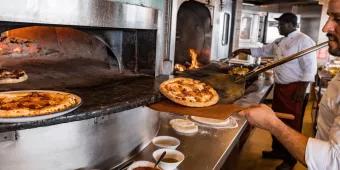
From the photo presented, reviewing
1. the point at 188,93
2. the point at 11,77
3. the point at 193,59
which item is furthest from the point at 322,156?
the point at 193,59

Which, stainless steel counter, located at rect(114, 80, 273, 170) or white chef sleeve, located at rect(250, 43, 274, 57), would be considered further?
white chef sleeve, located at rect(250, 43, 274, 57)

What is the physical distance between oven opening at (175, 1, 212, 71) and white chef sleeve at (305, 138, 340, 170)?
349 cm

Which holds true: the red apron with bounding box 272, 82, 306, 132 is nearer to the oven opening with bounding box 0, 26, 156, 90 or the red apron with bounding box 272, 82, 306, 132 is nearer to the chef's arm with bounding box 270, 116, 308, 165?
the oven opening with bounding box 0, 26, 156, 90

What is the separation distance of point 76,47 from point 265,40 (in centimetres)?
559

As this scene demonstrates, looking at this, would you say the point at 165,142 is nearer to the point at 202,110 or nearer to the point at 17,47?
the point at 202,110

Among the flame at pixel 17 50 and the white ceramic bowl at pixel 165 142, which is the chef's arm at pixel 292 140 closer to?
the white ceramic bowl at pixel 165 142

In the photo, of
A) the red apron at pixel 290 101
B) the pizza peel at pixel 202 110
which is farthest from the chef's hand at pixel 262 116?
the red apron at pixel 290 101

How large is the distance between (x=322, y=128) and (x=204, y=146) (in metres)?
0.81

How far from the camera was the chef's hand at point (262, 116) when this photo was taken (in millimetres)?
1739

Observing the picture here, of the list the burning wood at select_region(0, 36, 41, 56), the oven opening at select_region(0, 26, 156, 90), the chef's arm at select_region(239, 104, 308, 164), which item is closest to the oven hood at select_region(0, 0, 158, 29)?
the oven opening at select_region(0, 26, 156, 90)

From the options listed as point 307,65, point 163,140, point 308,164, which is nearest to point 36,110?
point 163,140

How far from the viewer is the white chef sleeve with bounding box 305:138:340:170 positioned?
1474mm

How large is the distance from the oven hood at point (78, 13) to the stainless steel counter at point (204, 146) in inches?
37.6

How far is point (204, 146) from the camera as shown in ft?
7.40
